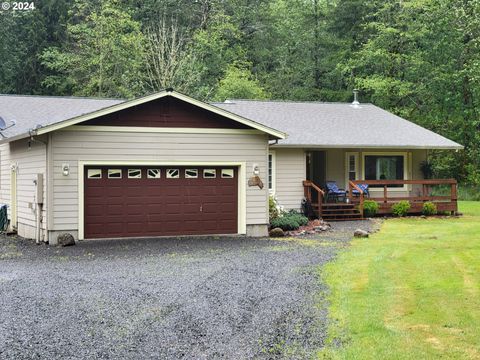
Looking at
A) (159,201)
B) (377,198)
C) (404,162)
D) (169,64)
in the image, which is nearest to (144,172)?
(159,201)

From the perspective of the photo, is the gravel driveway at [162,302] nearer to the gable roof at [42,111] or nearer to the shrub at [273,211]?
the shrub at [273,211]

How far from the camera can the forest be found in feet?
110

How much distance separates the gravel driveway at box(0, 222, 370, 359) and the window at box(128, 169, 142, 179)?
7.40 ft

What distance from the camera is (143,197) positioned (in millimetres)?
15836

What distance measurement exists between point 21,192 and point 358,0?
2760 cm

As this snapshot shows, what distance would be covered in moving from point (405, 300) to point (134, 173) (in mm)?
9078

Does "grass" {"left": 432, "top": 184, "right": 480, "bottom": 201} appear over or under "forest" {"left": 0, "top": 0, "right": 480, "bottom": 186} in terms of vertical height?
under

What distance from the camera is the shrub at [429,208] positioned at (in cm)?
2177

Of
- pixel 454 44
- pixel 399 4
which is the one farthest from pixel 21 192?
pixel 399 4

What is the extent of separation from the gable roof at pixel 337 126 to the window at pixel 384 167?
89cm

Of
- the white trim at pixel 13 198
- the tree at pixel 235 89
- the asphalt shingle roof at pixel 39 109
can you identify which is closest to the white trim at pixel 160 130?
the white trim at pixel 13 198

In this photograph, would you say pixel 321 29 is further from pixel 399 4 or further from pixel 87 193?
pixel 87 193

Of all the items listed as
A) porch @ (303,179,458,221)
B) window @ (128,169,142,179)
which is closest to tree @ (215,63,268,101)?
porch @ (303,179,458,221)
